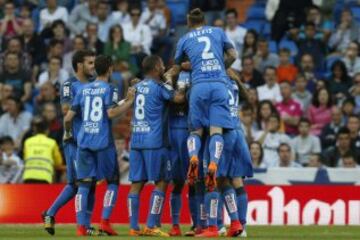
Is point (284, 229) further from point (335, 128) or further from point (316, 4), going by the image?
point (316, 4)

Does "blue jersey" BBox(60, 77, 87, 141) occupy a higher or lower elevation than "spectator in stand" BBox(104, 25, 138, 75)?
lower

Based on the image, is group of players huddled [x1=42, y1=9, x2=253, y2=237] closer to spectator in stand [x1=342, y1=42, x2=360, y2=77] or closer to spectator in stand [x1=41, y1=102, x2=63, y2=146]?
spectator in stand [x1=41, y1=102, x2=63, y2=146]

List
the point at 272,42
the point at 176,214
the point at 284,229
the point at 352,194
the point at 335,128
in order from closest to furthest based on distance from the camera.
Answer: the point at 176,214, the point at 284,229, the point at 352,194, the point at 335,128, the point at 272,42

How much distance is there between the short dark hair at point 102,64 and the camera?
17.5 m

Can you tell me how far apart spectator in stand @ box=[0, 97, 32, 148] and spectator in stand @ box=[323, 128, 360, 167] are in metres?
5.62

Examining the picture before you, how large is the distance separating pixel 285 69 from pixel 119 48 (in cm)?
333

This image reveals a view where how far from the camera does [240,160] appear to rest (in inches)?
680

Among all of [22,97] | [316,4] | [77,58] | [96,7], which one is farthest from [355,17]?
[77,58]

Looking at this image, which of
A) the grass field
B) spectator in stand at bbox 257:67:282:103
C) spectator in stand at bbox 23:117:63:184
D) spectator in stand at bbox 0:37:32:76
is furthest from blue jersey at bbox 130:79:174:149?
spectator in stand at bbox 0:37:32:76

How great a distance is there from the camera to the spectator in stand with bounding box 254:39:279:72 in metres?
27.2

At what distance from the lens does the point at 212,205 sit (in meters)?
16.7

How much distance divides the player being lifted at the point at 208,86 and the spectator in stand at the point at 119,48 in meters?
9.92

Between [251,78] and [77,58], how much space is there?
8.92 meters

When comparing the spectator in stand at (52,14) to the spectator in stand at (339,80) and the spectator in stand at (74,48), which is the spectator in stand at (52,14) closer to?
the spectator in stand at (74,48)
